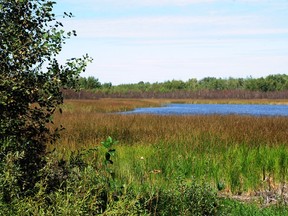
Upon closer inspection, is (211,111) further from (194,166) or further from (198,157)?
(194,166)

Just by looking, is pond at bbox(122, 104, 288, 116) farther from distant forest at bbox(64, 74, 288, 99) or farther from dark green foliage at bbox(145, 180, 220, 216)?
dark green foliage at bbox(145, 180, 220, 216)

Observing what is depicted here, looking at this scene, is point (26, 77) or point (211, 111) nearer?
point (26, 77)

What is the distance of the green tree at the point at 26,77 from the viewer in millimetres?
6195

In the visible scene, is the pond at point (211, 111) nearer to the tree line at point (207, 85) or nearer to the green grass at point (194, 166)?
the green grass at point (194, 166)

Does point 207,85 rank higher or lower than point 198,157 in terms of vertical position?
higher

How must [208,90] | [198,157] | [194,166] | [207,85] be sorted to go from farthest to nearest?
1. [207,85]
2. [208,90]
3. [198,157]
4. [194,166]

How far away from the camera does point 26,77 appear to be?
20.8 ft

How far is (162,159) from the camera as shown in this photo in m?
11.9

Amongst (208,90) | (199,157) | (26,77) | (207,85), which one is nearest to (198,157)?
(199,157)

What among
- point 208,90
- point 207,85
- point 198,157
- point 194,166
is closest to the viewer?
point 194,166

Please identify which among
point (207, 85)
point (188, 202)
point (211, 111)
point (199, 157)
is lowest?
point (211, 111)

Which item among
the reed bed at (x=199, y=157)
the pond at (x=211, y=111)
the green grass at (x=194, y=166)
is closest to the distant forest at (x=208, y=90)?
the pond at (x=211, y=111)

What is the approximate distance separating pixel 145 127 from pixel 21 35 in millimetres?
13270

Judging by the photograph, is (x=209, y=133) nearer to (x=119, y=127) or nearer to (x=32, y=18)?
(x=119, y=127)
